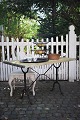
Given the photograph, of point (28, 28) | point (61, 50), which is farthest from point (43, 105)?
point (28, 28)

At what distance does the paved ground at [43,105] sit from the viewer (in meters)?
3.89

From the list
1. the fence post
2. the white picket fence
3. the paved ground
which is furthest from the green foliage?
the paved ground

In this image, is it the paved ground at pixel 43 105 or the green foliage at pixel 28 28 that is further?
the green foliage at pixel 28 28

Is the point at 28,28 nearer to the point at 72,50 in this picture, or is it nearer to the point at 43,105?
the point at 72,50

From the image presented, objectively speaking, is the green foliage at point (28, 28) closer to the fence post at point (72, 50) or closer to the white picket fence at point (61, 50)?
the white picket fence at point (61, 50)

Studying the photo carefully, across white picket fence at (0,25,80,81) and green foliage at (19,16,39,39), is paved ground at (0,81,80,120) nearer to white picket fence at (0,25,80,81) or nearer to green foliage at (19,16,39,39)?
white picket fence at (0,25,80,81)

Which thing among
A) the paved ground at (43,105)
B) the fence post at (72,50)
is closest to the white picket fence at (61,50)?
the fence post at (72,50)

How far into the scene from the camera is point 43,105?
4441 millimetres

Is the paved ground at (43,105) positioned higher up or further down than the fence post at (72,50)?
further down

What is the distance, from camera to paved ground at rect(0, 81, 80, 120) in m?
3.89

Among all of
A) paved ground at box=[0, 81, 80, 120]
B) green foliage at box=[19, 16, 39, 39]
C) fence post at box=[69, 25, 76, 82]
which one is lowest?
paved ground at box=[0, 81, 80, 120]

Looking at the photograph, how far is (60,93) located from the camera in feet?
17.2

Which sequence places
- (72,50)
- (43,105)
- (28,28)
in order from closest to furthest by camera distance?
(43,105), (72,50), (28,28)

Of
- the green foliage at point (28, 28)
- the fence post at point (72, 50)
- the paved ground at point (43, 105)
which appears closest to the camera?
the paved ground at point (43, 105)
